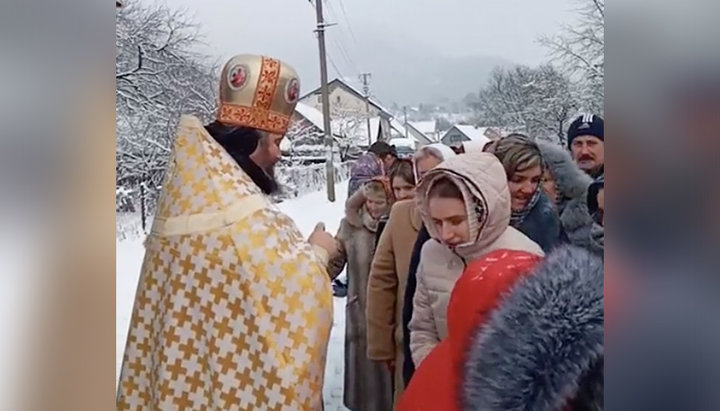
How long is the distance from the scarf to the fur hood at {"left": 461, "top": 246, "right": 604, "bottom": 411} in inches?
3.5

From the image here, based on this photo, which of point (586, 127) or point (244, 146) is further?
point (244, 146)

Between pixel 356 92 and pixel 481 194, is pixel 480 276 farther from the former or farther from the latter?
pixel 356 92

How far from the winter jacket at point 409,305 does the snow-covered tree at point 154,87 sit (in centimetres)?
44

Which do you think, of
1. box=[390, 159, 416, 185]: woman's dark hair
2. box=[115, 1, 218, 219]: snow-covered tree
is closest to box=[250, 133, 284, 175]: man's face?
box=[115, 1, 218, 219]: snow-covered tree

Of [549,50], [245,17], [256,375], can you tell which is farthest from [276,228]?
[549,50]

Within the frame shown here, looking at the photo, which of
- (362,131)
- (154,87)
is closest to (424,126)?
(362,131)

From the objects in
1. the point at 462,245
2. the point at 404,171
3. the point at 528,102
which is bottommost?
the point at 462,245

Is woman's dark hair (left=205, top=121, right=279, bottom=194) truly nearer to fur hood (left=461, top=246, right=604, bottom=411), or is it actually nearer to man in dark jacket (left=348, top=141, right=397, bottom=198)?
man in dark jacket (left=348, top=141, right=397, bottom=198)

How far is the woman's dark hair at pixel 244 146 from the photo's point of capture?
138cm

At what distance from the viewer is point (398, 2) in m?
1.32

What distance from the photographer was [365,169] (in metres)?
1.37

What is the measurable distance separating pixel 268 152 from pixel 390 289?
324 mm

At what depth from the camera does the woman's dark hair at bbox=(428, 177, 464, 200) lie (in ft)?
4.30
